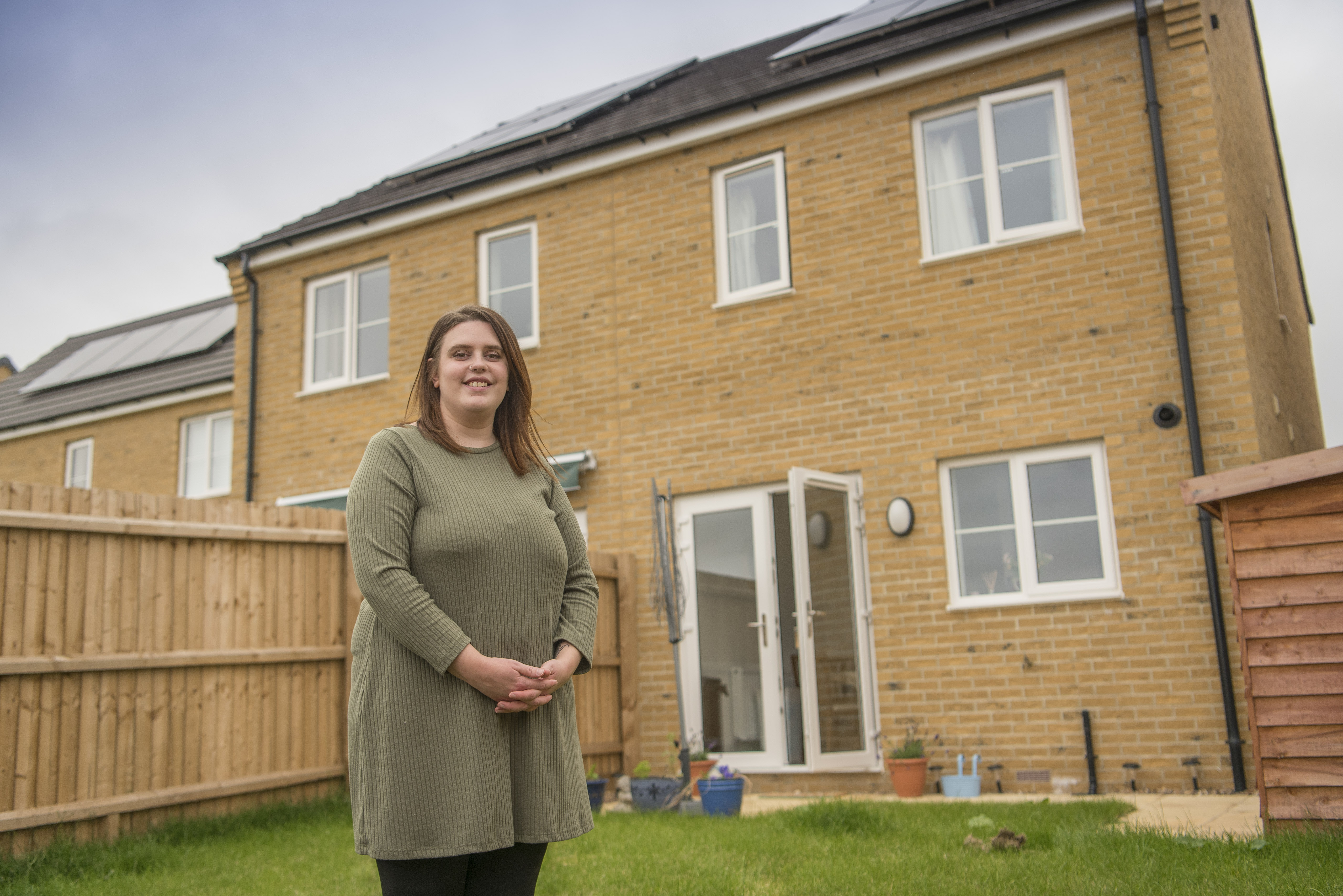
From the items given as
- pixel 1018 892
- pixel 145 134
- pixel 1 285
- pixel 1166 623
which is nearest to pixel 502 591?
pixel 1018 892

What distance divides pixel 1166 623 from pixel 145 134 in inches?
1054

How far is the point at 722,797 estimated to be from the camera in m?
6.94

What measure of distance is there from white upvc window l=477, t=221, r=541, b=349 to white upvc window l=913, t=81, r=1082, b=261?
152 inches

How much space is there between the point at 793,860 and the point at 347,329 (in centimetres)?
836

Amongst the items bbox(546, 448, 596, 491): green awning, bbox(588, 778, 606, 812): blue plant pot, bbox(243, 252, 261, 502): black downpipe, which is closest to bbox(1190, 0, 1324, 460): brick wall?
bbox(588, 778, 606, 812): blue plant pot

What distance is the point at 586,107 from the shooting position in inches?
463

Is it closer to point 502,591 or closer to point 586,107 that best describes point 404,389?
point 586,107

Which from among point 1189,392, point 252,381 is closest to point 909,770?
point 1189,392

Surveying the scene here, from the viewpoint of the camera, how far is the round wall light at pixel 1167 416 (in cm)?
747

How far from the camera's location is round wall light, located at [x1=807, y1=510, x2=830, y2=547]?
8344mm

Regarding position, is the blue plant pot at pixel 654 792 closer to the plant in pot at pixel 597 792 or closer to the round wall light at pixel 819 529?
the plant in pot at pixel 597 792

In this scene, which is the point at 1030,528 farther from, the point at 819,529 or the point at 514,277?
the point at 514,277

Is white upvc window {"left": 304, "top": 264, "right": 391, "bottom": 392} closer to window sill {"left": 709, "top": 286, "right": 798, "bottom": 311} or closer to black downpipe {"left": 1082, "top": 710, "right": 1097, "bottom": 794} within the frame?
window sill {"left": 709, "top": 286, "right": 798, "bottom": 311}

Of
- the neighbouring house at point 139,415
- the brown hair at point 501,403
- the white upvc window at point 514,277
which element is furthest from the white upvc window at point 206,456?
the brown hair at point 501,403
